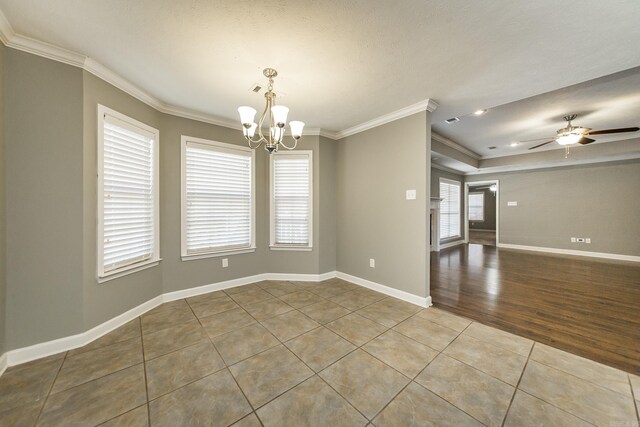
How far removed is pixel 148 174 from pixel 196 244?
3.62 feet

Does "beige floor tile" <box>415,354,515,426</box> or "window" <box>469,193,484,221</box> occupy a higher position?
"window" <box>469,193,484,221</box>

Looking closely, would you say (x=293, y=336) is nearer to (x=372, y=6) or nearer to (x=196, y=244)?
(x=196, y=244)

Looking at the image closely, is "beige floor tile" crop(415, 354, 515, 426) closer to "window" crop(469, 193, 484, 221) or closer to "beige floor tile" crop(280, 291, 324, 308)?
"beige floor tile" crop(280, 291, 324, 308)

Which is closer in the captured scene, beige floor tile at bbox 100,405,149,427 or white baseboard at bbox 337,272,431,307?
beige floor tile at bbox 100,405,149,427

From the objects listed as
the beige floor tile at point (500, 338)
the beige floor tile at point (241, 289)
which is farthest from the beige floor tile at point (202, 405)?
the beige floor tile at point (500, 338)

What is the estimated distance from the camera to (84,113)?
2.09 meters

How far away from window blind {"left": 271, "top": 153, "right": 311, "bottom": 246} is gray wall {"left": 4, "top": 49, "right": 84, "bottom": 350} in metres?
2.35

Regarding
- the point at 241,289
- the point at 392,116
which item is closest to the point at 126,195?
the point at 241,289

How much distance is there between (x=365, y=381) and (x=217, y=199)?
2959 millimetres

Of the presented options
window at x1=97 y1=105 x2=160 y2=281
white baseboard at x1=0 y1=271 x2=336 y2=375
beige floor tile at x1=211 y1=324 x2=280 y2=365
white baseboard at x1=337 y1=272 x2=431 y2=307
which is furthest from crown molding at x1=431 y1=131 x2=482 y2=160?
window at x1=97 y1=105 x2=160 y2=281

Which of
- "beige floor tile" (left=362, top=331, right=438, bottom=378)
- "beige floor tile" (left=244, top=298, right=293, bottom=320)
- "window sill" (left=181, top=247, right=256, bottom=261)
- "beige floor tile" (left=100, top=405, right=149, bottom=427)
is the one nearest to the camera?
"beige floor tile" (left=100, top=405, right=149, bottom=427)

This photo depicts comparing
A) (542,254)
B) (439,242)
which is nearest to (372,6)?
(439,242)

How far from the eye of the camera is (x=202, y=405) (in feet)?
4.89

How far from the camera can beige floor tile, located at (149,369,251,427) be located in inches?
54.5
